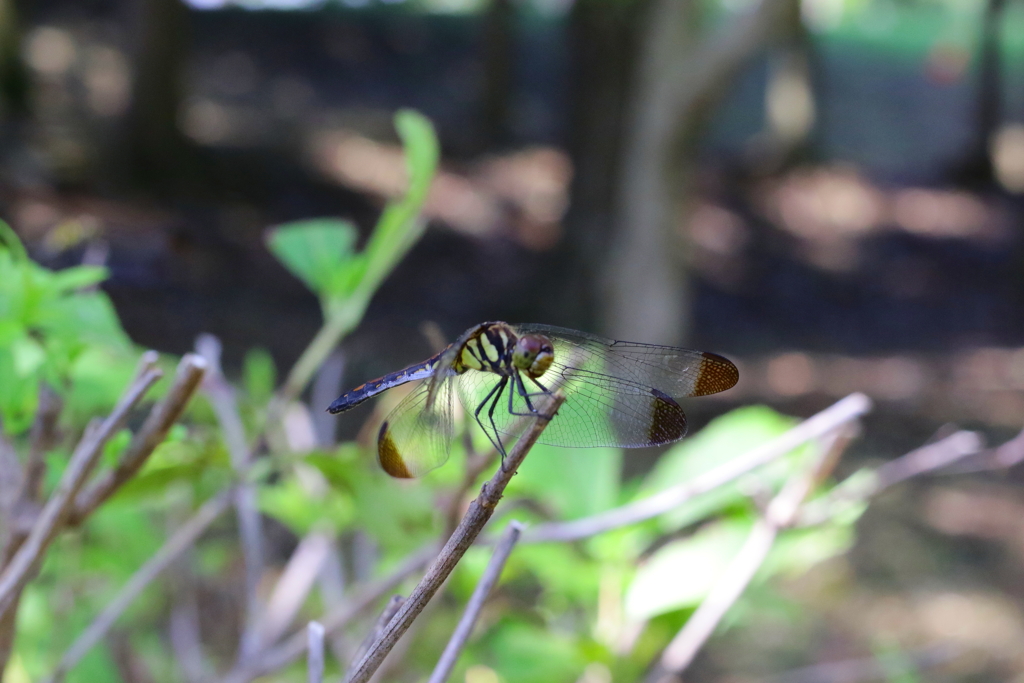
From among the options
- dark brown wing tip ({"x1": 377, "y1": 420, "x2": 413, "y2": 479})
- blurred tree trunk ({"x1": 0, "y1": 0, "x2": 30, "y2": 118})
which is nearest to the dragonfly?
dark brown wing tip ({"x1": 377, "y1": 420, "x2": 413, "y2": 479})

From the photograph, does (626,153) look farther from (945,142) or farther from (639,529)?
(945,142)

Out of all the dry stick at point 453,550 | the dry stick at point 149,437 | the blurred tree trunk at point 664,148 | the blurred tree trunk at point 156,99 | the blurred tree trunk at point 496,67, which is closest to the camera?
the dry stick at point 453,550

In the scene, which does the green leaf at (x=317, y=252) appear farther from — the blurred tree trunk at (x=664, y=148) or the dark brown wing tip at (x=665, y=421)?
the blurred tree trunk at (x=664, y=148)

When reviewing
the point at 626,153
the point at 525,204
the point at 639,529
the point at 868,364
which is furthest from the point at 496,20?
the point at 639,529

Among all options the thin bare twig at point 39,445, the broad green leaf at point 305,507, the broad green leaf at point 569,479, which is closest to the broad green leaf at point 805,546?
the broad green leaf at point 569,479

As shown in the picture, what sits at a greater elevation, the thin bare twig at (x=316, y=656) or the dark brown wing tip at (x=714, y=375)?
the dark brown wing tip at (x=714, y=375)

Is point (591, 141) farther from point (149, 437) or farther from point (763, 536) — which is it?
point (149, 437)
